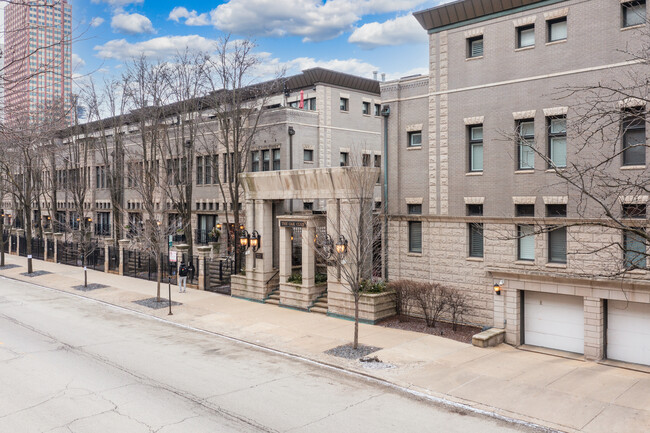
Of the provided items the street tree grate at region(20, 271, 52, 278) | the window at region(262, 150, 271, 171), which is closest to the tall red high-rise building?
the window at region(262, 150, 271, 171)

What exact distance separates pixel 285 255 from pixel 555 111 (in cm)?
1227

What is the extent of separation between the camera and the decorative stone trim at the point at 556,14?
18.2 m

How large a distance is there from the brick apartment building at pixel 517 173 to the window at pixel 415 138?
0.14 feet

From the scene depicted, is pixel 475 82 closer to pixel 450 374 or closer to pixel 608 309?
pixel 608 309

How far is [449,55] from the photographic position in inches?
→ 838

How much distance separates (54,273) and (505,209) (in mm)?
28950

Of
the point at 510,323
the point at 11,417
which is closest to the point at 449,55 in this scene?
the point at 510,323

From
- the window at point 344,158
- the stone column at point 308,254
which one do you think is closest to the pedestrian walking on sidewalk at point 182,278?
the stone column at point 308,254

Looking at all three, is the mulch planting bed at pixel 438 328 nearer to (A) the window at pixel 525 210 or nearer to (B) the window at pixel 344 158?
(A) the window at pixel 525 210

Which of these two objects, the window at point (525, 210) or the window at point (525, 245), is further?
the window at point (525, 210)

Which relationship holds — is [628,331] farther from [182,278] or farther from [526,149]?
[182,278]

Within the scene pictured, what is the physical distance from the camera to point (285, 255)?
78.1 feet

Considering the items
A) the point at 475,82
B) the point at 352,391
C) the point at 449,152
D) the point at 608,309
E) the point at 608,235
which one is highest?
the point at 475,82

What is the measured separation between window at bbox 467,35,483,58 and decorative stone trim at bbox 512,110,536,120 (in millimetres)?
2892
